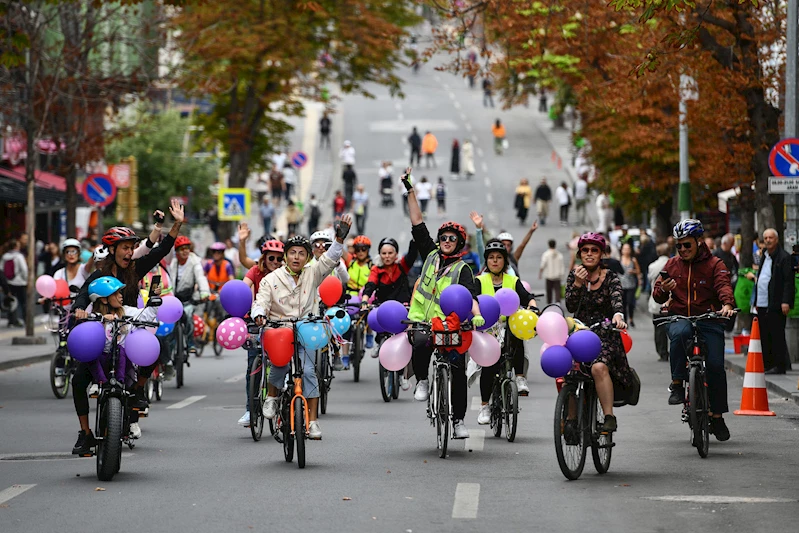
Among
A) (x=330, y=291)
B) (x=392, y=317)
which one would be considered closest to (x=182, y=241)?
(x=330, y=291)

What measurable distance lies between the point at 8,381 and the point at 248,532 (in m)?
11.9

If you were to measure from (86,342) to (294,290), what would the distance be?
1.76m

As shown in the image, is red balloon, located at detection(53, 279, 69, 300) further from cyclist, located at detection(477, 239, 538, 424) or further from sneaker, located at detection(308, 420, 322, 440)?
sneaker, located at detection(308, 420, 322, 440)

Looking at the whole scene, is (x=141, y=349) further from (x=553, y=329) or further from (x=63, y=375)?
(x=63, y=375)

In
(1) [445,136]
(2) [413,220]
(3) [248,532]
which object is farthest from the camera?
(1) [445,136]

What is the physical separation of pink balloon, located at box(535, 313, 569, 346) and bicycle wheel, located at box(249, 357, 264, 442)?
97.0 inches

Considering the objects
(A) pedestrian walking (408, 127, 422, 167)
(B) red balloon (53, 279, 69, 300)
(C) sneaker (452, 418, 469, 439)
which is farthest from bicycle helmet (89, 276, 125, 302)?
(A) pedestrian walking (408, 127, 422, 167)

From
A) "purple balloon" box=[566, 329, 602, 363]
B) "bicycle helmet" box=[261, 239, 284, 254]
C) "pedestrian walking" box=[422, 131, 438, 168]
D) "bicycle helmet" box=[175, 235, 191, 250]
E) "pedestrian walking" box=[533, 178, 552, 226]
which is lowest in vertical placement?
"purple balloon" box=[566, 329, 602, 363]

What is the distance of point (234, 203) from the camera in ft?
123

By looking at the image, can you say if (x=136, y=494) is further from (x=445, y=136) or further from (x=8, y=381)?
(x=445, y=136)

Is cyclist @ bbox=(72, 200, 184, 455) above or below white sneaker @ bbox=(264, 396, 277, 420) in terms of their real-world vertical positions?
above

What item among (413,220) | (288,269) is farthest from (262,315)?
(413,220)

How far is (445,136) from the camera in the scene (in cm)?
7069

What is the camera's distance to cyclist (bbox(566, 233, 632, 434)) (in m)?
10.8
